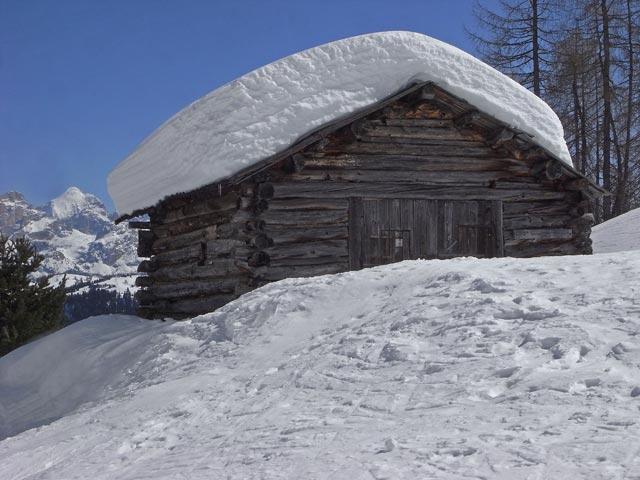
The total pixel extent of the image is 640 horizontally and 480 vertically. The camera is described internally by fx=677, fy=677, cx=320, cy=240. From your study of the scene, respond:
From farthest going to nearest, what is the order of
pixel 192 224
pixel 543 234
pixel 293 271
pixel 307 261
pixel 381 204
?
1. pixel 543 234
2. pixel 192 224
3. pixel 381 204
4. pixel 307 261
5. pixel 293 271

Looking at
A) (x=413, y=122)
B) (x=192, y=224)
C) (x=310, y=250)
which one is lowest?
(x=310, y=250)

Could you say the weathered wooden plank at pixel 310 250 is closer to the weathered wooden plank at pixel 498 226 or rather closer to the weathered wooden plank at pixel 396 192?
the weathered wooden plank at pixel 396 192

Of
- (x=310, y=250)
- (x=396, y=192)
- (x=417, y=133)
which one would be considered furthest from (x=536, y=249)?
(x=310, y=250)

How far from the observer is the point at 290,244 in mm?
11383

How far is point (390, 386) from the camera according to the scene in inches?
187

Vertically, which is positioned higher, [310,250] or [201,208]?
[201,208]

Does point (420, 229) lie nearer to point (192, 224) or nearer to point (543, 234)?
point (543, 234)

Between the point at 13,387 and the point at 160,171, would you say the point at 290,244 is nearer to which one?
the point at 160,171

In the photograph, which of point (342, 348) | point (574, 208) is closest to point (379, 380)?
point (342, 348)

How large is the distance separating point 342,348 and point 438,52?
8.33 meters

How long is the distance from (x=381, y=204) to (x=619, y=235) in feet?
34.5

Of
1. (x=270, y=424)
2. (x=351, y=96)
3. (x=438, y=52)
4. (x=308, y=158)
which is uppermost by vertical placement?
(x=438, y=52)

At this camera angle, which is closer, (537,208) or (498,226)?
(498,226)

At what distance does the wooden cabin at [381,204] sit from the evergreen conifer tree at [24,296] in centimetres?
996
